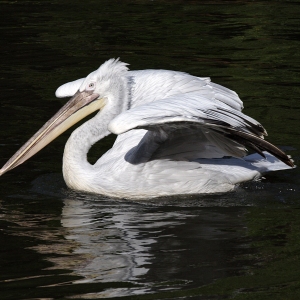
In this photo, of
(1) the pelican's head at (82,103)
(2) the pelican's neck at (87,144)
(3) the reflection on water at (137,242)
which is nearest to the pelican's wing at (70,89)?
(1) the pelican's head at (82,103)

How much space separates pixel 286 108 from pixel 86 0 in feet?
22.3

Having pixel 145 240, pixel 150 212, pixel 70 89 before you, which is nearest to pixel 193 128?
pixel 150 212

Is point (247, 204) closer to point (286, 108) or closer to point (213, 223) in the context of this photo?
point (213, 223)

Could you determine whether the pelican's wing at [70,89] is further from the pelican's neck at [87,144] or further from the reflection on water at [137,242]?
the reflection on water at [137,242]

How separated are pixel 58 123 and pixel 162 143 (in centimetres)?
96

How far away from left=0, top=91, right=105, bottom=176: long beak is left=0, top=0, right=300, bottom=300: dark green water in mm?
247

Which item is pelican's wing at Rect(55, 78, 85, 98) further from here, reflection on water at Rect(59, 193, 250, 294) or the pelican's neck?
reflection on water at Rect(59, 193, 250, 294)

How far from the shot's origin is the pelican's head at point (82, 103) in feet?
21.9

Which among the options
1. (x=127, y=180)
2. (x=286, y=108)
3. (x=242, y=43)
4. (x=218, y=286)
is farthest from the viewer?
(x=242, y=43)

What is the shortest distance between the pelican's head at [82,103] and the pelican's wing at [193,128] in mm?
696

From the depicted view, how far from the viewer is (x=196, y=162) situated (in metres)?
6.50

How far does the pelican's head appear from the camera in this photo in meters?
6.67

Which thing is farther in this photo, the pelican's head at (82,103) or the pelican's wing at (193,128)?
the pelican's head at (82,103)

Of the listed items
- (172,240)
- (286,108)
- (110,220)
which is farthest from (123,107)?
(286,108)
